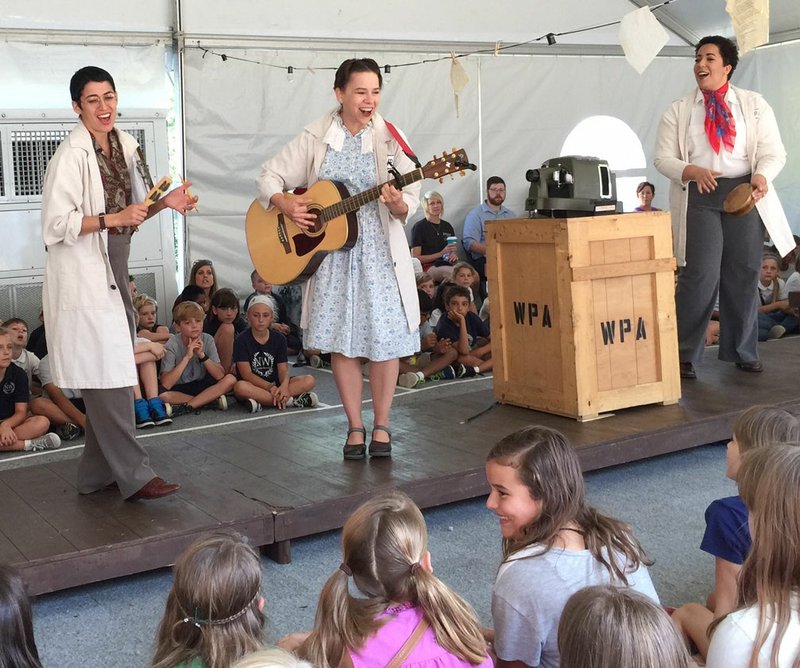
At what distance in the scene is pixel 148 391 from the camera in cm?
571

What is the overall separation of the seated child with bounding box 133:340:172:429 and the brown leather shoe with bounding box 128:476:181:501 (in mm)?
2024

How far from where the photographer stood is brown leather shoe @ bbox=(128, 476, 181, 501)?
11.7 ft

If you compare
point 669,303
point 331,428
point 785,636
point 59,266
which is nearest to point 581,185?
point 669,303

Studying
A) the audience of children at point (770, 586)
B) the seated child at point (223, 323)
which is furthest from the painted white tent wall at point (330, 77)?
the audience of children at point (770, 586)

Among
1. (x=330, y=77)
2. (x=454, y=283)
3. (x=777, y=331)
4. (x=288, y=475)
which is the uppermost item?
(x=330, y=77)

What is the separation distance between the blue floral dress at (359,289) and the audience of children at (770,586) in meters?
2.25

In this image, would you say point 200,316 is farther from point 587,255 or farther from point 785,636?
point 785,636

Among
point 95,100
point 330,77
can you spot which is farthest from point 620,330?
point 330,77

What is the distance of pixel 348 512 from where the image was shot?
11.8 ft

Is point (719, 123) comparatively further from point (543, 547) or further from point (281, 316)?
point (281, 316)

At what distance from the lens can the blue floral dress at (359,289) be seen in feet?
12.9

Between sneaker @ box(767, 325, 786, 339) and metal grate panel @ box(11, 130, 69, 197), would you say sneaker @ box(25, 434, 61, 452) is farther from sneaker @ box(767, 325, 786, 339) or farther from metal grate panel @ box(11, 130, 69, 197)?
sneaker @ box(767, 325, 786, 339)

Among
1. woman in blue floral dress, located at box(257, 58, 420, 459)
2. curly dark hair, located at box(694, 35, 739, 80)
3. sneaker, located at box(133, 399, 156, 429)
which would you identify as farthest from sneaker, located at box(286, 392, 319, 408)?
curly dark hair, located at box(694, 35, 739, 80)

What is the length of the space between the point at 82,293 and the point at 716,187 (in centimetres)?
299
